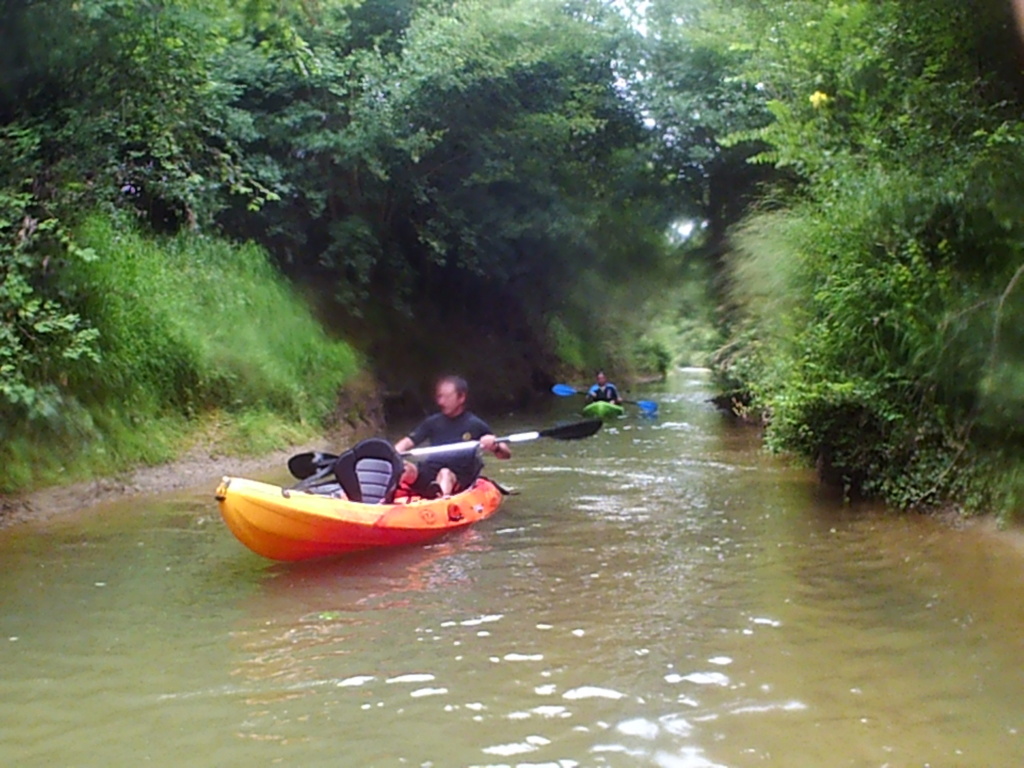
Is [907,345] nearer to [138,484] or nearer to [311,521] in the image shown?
[311,521]

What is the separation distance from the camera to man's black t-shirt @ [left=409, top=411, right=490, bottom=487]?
320 inches

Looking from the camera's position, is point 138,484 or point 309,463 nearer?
point 309,463

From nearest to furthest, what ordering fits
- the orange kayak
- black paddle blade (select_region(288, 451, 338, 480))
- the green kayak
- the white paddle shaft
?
1. the orange kayak
2. black paddle blade (select_region(288, 451, 338, 480))
3. the white paddle shaft
4. the green kayak

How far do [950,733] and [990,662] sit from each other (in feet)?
2.89

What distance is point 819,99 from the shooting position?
28.6 feet

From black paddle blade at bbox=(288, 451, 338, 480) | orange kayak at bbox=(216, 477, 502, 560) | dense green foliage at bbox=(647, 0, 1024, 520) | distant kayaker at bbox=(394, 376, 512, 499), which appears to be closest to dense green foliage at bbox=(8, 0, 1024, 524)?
dense green foliage at bbox=(647, 0, 1024, 520)

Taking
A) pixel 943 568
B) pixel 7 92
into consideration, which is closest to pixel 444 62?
pixel 7 92

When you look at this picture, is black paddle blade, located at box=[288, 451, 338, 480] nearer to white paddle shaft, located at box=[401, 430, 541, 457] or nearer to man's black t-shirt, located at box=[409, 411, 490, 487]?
white paddle shaft, located at box=[401, 430, 541, 457]

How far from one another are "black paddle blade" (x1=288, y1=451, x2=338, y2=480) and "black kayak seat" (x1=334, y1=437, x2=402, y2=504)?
15.3 inches

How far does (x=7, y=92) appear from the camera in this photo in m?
9.20

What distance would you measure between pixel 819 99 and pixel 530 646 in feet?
20.1

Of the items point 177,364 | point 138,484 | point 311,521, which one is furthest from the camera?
point 177,364

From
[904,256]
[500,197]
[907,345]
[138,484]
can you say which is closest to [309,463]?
[138,484]

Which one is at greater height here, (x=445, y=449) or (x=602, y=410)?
(x=445, y=449)
